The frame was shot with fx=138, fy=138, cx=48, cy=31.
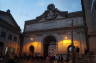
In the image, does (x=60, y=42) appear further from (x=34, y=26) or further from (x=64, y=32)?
(x=34, y=26)

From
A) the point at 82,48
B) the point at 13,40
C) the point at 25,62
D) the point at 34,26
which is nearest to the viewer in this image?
the point at 25,62

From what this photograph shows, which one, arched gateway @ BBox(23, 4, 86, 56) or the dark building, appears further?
arched gateway @ BBox(23, 4, 86, 56)

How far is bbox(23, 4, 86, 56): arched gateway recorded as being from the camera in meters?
27.1

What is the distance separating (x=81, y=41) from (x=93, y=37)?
1124cm

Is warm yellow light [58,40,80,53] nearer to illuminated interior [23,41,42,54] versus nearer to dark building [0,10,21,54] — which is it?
illuminated interior [23,41,42,54]

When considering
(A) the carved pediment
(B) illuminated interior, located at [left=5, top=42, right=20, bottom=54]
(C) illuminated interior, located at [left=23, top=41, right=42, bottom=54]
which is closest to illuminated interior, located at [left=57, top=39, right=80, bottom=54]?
(C) illuminated interior, located at [left=23, top=41, right=42, bottom=54]

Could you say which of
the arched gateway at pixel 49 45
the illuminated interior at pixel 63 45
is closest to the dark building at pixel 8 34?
the arched gateway at pixel 49 45

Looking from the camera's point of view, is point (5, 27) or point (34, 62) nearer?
point (34, 62)

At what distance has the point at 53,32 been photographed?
1162 inches

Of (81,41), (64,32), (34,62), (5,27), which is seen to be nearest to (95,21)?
(34,62)

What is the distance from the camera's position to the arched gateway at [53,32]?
27150 mm

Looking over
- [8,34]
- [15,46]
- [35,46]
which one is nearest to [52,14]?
[35,46]

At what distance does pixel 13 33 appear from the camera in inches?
1182

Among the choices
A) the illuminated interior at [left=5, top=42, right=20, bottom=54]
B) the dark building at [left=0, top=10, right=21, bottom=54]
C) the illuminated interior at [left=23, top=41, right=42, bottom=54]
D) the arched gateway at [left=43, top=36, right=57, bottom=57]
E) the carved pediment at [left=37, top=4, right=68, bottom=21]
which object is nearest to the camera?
the dark building at [left=0, top=10, right=21, bottom=54]
